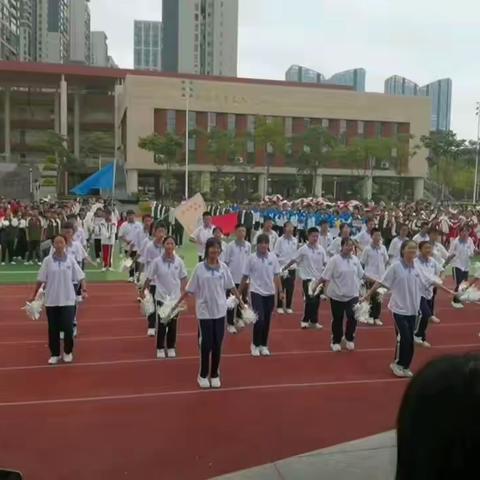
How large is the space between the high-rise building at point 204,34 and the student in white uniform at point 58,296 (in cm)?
11841

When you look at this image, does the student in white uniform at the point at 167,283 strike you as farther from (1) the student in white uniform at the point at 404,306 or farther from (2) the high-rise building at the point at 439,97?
(2) the high-rise building at the point at 439,97

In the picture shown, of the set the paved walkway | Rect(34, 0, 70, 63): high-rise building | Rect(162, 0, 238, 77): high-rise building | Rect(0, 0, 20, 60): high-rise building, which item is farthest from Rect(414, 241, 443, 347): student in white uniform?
Rect(34, 0, 70, 63): high-rise building

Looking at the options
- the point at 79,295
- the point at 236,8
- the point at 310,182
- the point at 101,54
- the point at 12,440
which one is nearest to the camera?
the point at 12,440

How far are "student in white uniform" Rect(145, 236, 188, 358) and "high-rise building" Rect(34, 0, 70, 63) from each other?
131 m

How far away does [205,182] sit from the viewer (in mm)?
62906

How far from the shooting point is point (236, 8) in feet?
405

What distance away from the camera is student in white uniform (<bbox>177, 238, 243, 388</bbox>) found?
8.09 m

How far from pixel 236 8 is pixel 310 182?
2683 inches

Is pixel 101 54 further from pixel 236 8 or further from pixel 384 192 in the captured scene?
pixel 384 192

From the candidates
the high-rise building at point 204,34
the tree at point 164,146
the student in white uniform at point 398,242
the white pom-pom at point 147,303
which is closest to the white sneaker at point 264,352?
the white pom-pom at point 147,303

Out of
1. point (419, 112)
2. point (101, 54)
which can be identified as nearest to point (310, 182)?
point (419, 112)

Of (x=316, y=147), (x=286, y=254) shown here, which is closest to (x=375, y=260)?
(x=286, y=254)

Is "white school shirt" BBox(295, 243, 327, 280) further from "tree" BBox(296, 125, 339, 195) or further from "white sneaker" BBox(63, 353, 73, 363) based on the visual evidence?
"tree" BBox(296, 125, 339, 195)

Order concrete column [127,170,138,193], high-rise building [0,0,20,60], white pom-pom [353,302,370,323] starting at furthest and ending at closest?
1. high-rise building [0,0,20,60]
2. concrete column [127,170,138,193]
3. white pom-pom [353,302,370,323]
